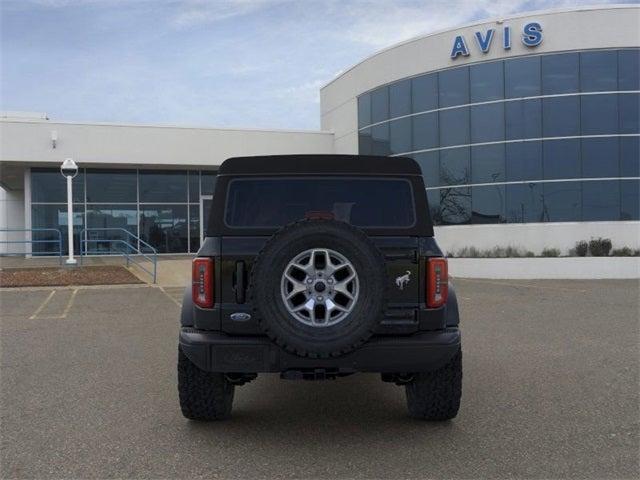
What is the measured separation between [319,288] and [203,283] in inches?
33.1

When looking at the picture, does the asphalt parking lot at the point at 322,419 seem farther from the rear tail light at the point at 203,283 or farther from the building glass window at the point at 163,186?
the building glass window at the point at 163,186

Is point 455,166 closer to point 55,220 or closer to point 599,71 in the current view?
point 599,71

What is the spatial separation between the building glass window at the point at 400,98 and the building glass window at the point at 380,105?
244 millimetres

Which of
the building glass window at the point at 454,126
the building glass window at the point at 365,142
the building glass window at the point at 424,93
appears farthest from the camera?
the building glass window at the point at 365,142

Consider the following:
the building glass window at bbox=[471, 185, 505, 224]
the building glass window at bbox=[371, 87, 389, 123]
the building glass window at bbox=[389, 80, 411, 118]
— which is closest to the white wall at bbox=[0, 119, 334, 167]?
the building glass window at bbox=[371, 87, 389, 123]

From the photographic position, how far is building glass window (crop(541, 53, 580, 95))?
20078 mm

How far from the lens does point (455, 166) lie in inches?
848

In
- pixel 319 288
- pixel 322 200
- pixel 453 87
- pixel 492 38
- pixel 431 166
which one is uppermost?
pixel 492 38

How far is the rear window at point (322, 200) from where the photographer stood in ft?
14.3

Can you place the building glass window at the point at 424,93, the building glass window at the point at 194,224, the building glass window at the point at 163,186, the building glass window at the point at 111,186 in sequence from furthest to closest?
1. the building glass window at the point at 194,224
2. the building glass window at the point at 163,186
3. the building glass window at the point at 111,186
4. the building glass window at the point at 424,93

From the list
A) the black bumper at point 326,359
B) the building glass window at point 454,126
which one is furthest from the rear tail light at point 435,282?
the building glass window at point 454,126

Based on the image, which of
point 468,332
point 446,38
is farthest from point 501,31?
point 468,332

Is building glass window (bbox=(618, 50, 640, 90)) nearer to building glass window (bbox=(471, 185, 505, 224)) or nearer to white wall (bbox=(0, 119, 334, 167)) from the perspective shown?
building glass window (bbox=(471, 185, 505, 224))

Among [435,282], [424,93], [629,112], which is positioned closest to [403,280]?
[435,282]
